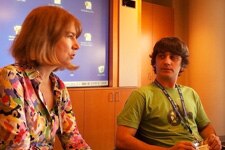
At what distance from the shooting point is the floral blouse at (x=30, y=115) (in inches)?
39.3

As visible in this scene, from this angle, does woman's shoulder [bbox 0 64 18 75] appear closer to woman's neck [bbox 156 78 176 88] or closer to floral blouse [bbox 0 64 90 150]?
floral blouse [bbox 0 64 90 150]

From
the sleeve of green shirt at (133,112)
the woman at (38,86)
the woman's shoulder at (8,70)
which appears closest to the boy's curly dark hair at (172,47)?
the sleeve of green shirt at (133,112)

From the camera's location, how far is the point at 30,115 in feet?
3.51

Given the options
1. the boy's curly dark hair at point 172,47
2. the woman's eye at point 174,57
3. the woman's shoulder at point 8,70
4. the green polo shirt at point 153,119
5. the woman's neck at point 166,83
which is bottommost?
the green polo shirt at point 153,119

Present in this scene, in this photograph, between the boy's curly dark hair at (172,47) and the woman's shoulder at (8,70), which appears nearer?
the woman's shoulder at (8,70)

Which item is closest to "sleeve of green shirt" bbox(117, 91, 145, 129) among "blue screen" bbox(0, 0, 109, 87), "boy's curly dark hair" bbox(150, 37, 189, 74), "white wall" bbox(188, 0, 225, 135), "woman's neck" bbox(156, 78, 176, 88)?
"woman's neck" bbox(156, 78, 176, 88)

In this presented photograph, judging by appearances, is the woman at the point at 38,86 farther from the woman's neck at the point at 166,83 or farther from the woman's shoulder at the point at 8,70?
the woman's neck at the point at 166,83

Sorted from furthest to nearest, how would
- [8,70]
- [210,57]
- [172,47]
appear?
[210,57] → [172,47] → [8,70]

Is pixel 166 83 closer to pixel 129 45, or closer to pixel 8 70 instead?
pixel 8 70

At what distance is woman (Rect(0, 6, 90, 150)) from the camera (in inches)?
39.8

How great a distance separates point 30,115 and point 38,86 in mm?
127

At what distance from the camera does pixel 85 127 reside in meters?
3.10

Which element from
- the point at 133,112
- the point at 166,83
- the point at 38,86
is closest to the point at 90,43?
the point at 166,83

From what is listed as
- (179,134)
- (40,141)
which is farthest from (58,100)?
(179,134)
